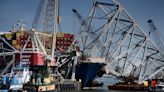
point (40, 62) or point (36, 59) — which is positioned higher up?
point (36, 59)

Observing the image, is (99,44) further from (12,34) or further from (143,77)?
(12,34)

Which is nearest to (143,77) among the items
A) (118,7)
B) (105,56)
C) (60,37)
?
(105,56)

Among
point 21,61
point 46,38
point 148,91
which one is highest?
point 46,38

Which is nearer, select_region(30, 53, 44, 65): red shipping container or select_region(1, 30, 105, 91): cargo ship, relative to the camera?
select_region(1, 30, 105, 91): cargo ship

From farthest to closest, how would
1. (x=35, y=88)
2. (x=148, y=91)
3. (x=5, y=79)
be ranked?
1. (x=148, y=91)
2. (x=5, y=79)
3. (x=35, y=88)

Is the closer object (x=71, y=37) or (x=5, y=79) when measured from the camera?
(x=5, y=79)

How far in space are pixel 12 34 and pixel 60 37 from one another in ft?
64.3

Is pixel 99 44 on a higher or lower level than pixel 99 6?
lower

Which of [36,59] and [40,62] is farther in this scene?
[40,62]

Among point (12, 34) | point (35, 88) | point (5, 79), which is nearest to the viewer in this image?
point (35, 88)

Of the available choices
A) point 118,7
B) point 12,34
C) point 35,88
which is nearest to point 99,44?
point 118,7

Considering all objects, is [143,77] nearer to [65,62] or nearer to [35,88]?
[65,62]

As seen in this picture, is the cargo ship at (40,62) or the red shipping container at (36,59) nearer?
the cargo ship at (40,62)

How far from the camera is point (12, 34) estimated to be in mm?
154500
